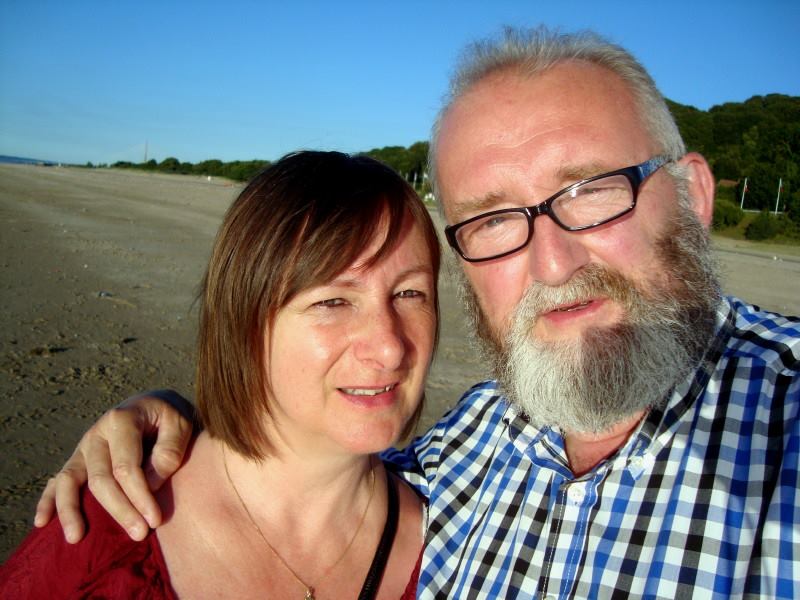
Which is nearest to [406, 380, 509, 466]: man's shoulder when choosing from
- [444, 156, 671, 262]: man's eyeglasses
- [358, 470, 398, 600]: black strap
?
[358, 470, 398, 600]: black strap

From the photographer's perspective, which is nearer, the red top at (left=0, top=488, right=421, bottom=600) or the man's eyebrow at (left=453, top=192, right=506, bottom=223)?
the red top at (left=0, top=488, right=421, bottom=600)

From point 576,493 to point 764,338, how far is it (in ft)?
2.43

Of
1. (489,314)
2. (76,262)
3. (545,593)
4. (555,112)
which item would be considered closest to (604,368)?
(489,314)

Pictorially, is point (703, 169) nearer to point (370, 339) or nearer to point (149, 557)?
point (370, 339)

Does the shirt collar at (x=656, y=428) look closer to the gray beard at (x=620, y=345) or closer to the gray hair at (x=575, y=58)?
the gray beard at (x=620, y=345)

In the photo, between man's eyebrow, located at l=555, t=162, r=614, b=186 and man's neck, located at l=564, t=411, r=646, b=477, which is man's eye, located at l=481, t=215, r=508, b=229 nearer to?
man's eyebrow, located at l=555, t=162, r=614, b=186

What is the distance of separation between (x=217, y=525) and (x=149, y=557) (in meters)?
0.22

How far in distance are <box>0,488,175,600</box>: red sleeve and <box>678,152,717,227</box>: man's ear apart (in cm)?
219

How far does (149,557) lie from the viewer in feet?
5.40

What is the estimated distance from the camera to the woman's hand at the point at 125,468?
163 centimetres

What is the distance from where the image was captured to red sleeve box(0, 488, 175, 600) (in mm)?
1504

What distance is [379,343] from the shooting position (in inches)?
68.2

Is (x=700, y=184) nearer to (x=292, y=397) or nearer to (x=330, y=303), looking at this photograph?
(x=330, y=303)

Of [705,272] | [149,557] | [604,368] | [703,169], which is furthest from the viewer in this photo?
[703,169]
